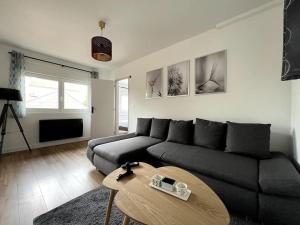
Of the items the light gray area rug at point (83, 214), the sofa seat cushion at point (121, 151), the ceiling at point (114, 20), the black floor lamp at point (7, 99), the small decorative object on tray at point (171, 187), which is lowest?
the light gray area rug at point (83, 214)

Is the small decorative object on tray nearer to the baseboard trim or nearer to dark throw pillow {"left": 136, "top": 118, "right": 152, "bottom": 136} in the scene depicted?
dark throw pillow {"left": 136, "top": 118, "right": 152, "bottom": 136}

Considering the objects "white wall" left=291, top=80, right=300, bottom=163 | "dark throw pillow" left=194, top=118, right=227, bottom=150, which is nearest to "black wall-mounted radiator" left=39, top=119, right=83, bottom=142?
"dark throw pillow" left=194, top=118, right=227, bottom=150

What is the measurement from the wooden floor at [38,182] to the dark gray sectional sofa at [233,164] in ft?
1.18

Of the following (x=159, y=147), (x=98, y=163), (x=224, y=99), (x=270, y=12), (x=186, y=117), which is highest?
(x=270, y=12)

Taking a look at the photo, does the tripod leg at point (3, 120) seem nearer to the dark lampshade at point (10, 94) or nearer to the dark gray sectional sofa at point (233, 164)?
the dark lampshade at point (10, 94)

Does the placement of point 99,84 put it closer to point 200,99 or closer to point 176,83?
point 176,83

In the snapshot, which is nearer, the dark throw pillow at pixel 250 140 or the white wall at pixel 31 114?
the dark throw pillow at pixel 250 140

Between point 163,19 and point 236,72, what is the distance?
1.40 metres

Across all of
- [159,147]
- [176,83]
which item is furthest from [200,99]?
[159,147]

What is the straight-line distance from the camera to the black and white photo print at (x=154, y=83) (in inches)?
124

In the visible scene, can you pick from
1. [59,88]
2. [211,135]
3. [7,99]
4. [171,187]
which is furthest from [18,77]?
[211,135]

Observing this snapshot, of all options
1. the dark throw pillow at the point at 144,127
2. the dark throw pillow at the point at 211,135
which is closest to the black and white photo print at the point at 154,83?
the dark throw pillow at the point at 144,127

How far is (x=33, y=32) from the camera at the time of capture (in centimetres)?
252

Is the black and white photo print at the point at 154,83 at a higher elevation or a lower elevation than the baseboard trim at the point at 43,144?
higher
